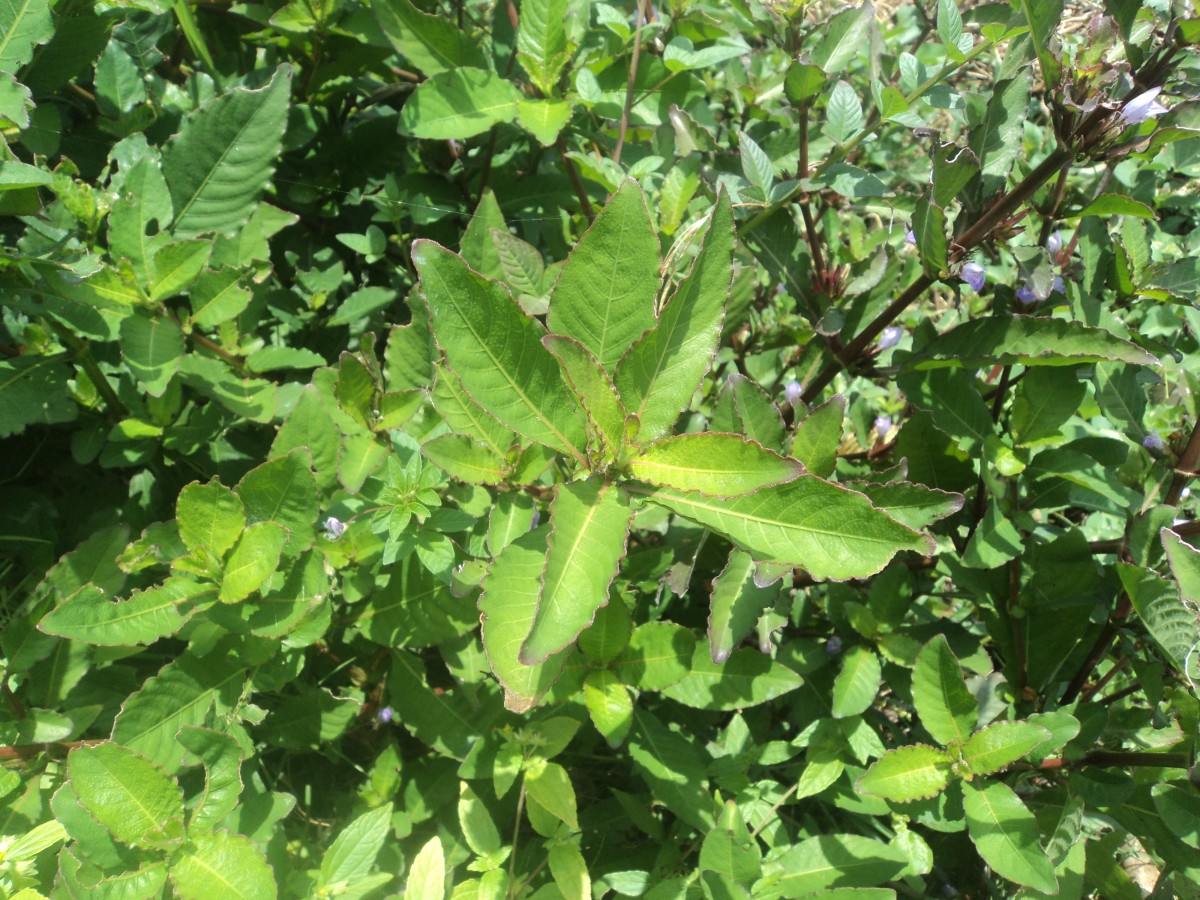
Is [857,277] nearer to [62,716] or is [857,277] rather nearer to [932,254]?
[932,254]

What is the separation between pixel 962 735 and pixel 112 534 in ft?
6.62

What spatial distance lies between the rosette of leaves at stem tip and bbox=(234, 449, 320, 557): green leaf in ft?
2.07

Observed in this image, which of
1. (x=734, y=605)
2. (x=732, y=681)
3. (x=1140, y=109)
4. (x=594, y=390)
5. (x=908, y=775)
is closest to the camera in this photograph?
(x=594, y=390)

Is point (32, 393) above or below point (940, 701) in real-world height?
above

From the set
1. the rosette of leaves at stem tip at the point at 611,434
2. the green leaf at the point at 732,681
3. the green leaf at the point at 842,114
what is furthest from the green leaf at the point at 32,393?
the green leaf at the point at 842,114

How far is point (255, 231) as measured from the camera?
88.4 inches

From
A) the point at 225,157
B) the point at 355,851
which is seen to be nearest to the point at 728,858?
the point at 355,851

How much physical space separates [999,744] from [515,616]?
1185 millimetres

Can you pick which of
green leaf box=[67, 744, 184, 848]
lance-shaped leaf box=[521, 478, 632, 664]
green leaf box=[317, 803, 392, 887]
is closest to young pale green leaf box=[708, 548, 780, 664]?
lance-shaped leaf box=[521, 478, 632, 664]

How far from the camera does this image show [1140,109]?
4.93ft

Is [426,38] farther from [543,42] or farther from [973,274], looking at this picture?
[973,274]

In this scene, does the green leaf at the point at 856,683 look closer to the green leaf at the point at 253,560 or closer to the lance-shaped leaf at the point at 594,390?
the lance-shaped leaf at the point at 594,390

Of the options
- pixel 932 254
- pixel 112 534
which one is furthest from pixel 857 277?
pixel 112 534

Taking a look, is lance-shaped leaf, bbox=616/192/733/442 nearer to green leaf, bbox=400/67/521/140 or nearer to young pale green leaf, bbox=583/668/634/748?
young pale green leaf, bbox=583/668/634/748
